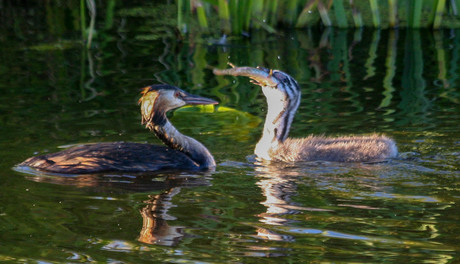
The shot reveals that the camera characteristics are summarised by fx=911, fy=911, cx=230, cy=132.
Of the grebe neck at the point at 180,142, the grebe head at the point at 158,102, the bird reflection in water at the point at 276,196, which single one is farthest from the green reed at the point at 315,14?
the bird reflection in water at the point at 276,196

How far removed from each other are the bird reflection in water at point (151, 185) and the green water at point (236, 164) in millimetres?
16

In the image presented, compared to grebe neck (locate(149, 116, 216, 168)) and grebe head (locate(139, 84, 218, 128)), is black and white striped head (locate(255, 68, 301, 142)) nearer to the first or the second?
grebe head (locate(139, 84, 218, 128))

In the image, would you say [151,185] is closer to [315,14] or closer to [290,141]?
[290,141]

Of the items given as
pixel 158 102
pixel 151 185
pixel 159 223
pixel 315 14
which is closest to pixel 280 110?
pixel 158 102

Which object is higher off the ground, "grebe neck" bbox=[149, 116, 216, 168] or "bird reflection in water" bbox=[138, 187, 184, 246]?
"grebe neck" bbox=[149, 116, 216, 168]

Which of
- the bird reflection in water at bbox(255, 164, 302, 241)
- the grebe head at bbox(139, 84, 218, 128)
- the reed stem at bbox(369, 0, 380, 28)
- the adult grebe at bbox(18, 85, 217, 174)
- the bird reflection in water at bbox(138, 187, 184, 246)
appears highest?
the reed stem at bbox(369, 0, 380, 28)

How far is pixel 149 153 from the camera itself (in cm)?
789

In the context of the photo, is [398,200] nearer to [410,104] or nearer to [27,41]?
[410,104]

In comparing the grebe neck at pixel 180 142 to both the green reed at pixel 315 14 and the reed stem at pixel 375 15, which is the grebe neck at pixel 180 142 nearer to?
the green reed at pixel 315 14

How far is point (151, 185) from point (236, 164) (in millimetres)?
970

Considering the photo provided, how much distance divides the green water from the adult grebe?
15cm

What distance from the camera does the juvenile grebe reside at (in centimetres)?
801

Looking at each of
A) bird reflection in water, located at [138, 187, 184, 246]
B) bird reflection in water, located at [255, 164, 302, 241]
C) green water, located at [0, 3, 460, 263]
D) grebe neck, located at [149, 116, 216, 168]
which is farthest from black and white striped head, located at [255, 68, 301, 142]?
bird reflection in water, located at [138, 187, 184, 246]

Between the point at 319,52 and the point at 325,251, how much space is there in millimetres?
8831
